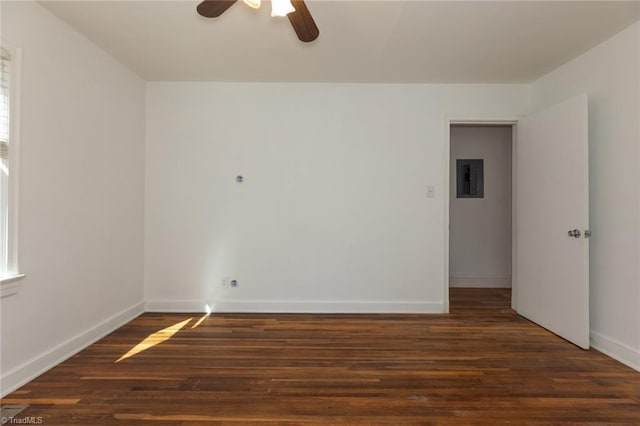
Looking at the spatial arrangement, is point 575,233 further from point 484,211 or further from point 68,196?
point 68,196

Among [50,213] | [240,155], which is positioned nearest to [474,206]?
[240,155]

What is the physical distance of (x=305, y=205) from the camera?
3607mm

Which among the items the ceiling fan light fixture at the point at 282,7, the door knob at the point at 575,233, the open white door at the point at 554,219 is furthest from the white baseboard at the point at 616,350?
the ceiling fan light fixture at the point at 282,7

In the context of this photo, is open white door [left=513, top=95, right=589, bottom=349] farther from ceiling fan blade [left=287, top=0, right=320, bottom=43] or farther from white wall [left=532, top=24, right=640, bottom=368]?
ceiling fan blade [left=287, top=0, right=320, bottom=43]

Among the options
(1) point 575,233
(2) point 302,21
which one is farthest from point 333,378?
(1) point 575,233

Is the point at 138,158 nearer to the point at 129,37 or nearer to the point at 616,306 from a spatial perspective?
the point at 129,37

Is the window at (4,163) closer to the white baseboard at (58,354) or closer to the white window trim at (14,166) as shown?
the white window trim at (14,166)

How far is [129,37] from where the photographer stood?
265 centimetres

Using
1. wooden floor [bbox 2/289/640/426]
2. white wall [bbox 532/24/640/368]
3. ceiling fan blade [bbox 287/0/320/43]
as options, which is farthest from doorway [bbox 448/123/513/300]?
ceiling fan blade [bbox 287/0/320/43]

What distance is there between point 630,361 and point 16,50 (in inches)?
188

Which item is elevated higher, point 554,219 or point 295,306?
point 554,219

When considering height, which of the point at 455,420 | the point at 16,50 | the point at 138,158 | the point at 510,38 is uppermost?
the point at 510,38

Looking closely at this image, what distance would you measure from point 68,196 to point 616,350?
14.5ft

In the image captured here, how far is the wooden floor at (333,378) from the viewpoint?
72.4 inches
